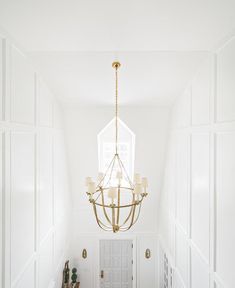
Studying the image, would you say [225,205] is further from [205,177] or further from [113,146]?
[113,146]

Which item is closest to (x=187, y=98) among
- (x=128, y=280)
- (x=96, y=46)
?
(x=96, y=46)

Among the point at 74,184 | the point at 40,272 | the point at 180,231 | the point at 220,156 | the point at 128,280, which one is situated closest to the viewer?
the point at 220,156

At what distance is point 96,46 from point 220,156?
1.72m

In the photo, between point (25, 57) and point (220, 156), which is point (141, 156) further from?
point (25, 57)

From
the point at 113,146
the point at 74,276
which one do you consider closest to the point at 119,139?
the point at 113,146

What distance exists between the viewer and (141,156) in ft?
16.6

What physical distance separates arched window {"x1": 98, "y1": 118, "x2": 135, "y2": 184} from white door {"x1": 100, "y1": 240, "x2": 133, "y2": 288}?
6.14ft

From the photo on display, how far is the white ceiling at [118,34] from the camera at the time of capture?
6.25 feet

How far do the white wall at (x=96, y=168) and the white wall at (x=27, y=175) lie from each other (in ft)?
1.74

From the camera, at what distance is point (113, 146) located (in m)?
5.41

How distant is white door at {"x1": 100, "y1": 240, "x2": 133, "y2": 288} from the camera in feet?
19.4

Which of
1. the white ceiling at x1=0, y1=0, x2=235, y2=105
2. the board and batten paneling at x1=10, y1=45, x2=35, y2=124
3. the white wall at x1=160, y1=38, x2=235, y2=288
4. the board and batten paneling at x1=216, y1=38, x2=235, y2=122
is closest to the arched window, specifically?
the white wall at x1=160, y1=38, x2=235, y2=288

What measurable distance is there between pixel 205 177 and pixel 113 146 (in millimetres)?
2780

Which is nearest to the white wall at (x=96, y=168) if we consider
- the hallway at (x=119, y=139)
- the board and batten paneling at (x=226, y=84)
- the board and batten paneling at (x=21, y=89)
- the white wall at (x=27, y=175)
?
the hallway at (x=119, y=139)
